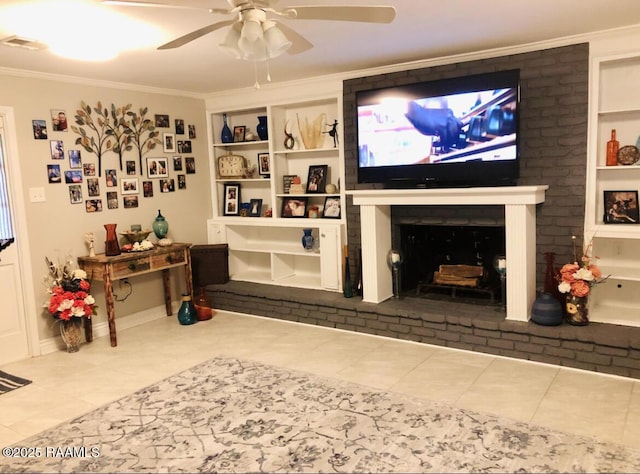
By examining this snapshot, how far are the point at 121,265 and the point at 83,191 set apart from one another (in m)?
0.78

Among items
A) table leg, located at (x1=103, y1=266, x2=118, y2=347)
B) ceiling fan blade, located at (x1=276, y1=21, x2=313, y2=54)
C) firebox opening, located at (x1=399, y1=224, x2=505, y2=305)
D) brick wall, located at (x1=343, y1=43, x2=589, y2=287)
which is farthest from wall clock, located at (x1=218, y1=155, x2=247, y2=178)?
ceiling fan blade, located at (x1=276, y1=21, x2=313, y2=54)

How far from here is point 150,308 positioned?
5.16 m

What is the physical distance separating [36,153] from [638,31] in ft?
15.0

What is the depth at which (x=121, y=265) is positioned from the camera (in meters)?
4.39

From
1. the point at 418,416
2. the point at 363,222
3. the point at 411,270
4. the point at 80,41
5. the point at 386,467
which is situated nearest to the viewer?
the point at 386,467

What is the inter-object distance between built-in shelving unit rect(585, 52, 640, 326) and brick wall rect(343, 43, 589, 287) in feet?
0.22

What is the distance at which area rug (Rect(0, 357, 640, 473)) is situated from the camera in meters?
2.44

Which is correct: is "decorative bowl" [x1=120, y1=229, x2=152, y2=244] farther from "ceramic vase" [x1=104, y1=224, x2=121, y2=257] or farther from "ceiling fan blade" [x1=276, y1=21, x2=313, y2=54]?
"ceiling fan blade" [x1=276, y1=21, x2=313, y2=54]

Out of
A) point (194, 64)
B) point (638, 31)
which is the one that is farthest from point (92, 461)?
point (638, 31)

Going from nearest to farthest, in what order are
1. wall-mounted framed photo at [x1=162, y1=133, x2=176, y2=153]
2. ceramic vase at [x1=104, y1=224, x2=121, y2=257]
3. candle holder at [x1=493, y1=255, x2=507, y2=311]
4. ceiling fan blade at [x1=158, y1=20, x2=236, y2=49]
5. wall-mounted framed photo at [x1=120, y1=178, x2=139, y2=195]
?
ceiling fan blade at [x1=158, y1=20, x2=236, y2=49]
candle holder at [x1=493, y1=255, x2=507, y2=311]
ceramic vase at [x1=104, y1=224, x2=121, y2=257]
wall-mounted framed photo at [x1=120, y1=178, x2=139, y2=195]
wall-mounted framed photo at [x1=162, y1=133, x2=176, y2=153]

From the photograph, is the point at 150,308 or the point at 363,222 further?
the point at 150,308

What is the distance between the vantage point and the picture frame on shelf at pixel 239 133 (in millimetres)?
5582

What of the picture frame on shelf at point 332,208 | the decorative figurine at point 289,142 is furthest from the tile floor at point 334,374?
the decorative figurine at point 289,142

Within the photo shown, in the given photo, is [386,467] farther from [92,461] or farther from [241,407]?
[92,461]
